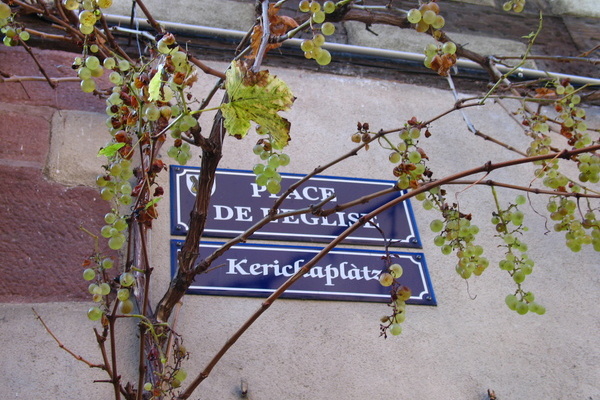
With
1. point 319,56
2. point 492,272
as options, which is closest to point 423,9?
point 319,56

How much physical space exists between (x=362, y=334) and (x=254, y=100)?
0.81 metres

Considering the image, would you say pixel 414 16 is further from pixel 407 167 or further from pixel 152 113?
pixel 152 113

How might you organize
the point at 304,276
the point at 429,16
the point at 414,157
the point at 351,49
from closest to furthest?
the point at 414,157 < the point at 429,16 < the point at 304,276 < the point at 351,49

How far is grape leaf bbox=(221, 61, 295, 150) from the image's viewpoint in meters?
1.33

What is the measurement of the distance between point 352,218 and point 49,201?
84cm

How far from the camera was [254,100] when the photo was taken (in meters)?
1.34

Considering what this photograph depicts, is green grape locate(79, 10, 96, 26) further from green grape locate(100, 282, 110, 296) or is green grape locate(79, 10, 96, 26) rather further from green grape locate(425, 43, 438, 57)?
green grape locate(425, 43, 438, 57)

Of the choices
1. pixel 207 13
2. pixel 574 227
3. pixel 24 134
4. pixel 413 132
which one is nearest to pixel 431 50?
pixel 413 132

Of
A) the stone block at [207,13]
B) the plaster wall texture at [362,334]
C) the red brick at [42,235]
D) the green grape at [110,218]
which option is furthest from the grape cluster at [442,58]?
the stone block at [207,13]

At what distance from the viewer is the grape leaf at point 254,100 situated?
133 centimetres

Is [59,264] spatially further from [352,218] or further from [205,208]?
[352,218]

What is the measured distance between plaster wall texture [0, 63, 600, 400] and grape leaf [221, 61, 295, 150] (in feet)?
2.18

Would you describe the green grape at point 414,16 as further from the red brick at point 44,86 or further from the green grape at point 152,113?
the red brick at point 44,86

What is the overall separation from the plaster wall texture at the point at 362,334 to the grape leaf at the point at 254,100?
2.18ft
